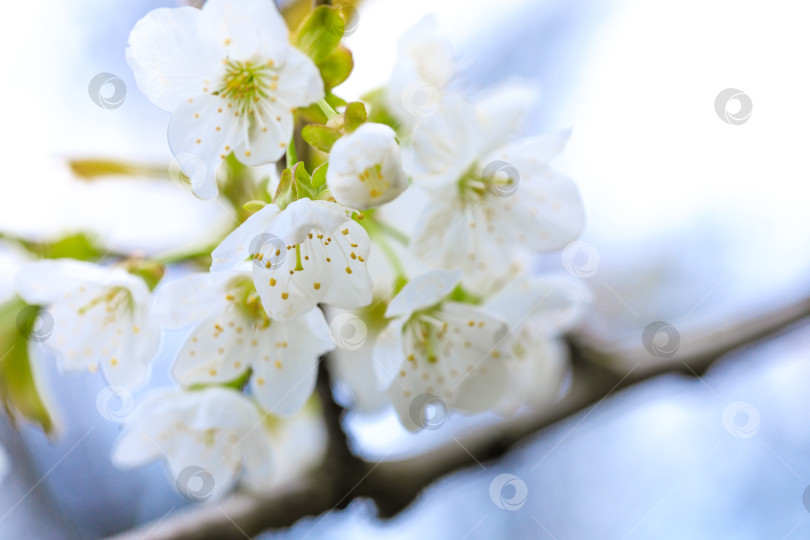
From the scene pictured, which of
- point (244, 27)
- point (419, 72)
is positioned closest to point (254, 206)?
point (244, 27)

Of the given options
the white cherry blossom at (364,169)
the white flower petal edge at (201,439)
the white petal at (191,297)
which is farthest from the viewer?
the white flower petal edge at (201,439)

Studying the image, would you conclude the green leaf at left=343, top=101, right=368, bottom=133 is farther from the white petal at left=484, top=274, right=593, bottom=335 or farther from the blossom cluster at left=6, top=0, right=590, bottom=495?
the white petal at left=484, top=274, right=593, bottom=335

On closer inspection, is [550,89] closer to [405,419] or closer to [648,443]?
[648,443]

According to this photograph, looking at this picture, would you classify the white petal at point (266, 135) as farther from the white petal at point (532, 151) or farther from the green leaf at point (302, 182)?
the white petal at point (532, 151)

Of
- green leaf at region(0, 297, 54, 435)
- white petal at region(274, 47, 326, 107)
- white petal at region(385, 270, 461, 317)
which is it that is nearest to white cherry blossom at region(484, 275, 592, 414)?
white petal at region(385, 270, 461, 317)

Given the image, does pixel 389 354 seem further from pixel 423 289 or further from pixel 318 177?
pixel 318 177

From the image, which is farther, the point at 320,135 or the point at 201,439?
the point at 201,439

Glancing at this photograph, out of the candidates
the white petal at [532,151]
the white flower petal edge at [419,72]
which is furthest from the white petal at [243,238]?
the white petal at [532,151]
